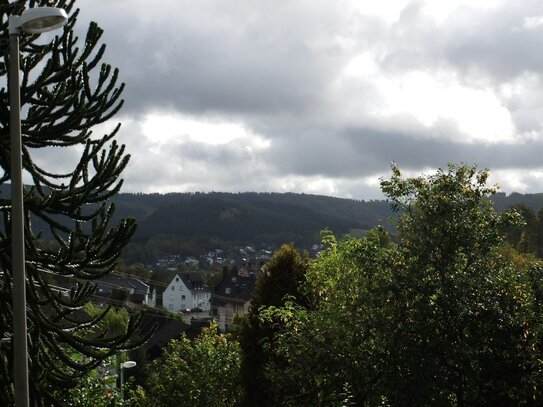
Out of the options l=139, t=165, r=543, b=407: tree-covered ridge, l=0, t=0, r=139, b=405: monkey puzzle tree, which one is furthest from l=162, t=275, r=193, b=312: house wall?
l=0, t=0, r=139, b=405: monkey puzzle tree

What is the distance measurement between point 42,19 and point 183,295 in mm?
118133

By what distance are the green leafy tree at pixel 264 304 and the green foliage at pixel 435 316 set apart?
1041 centimetres

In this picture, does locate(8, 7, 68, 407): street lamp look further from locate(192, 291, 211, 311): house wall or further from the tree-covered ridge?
locate(192, 291, 211, 311): house wall

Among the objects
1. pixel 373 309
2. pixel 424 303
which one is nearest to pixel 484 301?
pixel 424 303

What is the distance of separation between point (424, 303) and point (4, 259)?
821cm

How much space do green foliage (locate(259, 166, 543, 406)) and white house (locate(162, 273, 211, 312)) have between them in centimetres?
10524

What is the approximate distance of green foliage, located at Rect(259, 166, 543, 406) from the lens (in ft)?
47.2

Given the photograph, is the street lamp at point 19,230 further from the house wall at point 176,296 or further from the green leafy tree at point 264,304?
the house wall at point 176,296

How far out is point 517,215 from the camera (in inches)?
632

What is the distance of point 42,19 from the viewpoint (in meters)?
6.89

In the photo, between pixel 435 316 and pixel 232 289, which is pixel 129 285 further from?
pixel 435 316

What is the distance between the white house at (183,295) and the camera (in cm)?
12181

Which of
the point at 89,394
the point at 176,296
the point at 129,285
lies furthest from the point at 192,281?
the point at 89,394

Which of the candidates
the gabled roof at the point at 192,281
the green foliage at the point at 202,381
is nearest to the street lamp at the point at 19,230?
the green foliage at the point at 202,381
